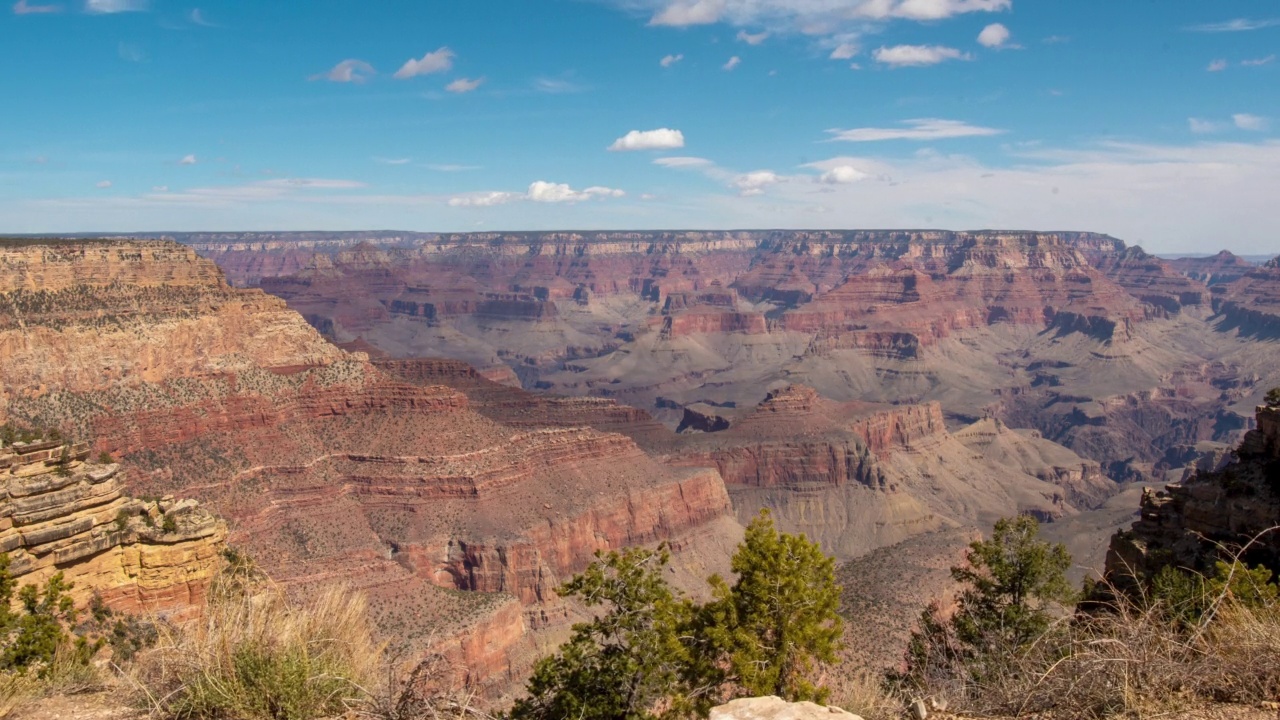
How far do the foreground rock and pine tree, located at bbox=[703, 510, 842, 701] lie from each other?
983 cm

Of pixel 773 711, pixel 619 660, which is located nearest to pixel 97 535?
pixel 619 660

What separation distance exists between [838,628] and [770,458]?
82.2 m

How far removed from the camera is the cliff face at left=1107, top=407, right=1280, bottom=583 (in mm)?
30094

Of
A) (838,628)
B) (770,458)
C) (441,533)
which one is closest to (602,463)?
(441,533)

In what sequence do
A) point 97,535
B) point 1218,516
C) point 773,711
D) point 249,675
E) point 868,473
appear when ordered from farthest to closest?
point 868,473
point 1218,516
point 97,535
point 773,711
point 249,675

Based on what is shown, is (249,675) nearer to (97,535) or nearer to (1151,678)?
(1151,678)

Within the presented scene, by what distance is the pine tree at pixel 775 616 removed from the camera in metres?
23.0

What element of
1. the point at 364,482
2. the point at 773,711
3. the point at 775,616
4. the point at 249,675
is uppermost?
the point at 249,675

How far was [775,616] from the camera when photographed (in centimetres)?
2395

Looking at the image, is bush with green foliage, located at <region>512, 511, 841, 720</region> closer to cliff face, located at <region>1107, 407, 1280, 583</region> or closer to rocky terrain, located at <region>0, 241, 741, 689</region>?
cliff face, located at <region>1107, 407, 1280, 583</region>

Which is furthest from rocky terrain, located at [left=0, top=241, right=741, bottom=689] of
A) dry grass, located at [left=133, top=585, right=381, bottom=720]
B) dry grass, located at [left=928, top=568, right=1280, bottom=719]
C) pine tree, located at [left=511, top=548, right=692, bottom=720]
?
dry grass, located at [left=928, top=568, right=1280, bottom=719]

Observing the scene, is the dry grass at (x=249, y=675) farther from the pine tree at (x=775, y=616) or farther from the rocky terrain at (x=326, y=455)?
the rocky terrain at (x=326, y=455)

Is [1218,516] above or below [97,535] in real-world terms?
below

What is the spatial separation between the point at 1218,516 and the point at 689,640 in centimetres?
2261
